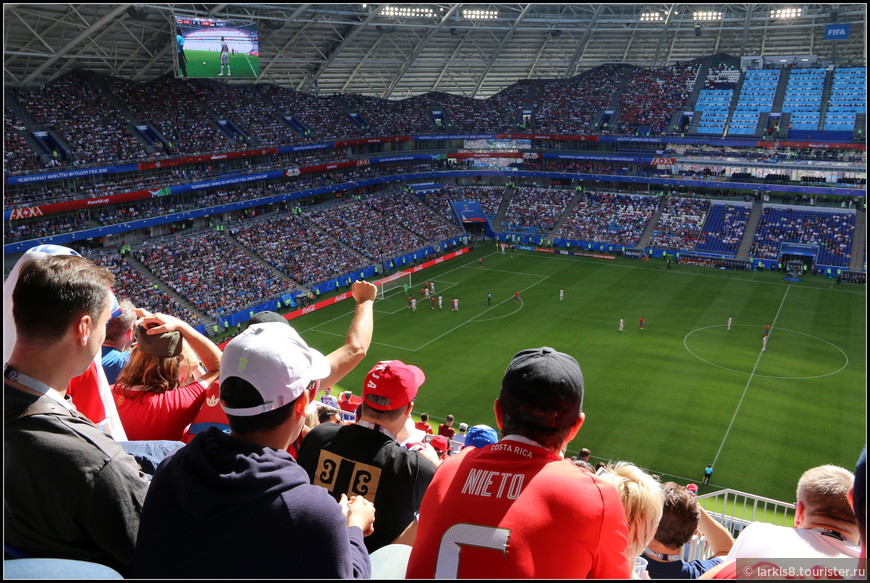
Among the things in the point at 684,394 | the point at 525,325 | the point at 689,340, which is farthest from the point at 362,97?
the point at 684,394

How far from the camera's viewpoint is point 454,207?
2803 inches

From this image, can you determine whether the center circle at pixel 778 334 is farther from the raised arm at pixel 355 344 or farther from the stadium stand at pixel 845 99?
the raised arm at pixel 355 344

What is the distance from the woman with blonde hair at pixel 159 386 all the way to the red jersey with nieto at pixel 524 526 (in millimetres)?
3144

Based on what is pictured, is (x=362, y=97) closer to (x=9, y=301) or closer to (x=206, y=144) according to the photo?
(x=206, y=144)

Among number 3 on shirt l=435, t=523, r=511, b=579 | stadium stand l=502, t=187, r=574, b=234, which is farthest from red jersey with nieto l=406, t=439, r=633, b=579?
stadium stand l=502, t=187, r=574, b=234

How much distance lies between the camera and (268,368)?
11.2ft

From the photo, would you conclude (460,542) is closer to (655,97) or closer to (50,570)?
(50,570)

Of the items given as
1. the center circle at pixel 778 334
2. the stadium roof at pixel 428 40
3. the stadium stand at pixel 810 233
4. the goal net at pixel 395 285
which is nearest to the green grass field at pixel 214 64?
the stadium roof at pixel 428 40

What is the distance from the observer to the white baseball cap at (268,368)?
3377 millimetres

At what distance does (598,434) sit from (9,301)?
26.3 m

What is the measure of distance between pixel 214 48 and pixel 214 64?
1212 mm

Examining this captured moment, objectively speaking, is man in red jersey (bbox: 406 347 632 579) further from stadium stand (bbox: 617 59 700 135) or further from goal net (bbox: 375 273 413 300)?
stadium stand (bbox: 617 59 700 135)

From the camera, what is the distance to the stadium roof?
44281mm

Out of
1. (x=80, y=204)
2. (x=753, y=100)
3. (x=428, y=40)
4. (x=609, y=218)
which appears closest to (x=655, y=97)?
(x=753, y=100)
